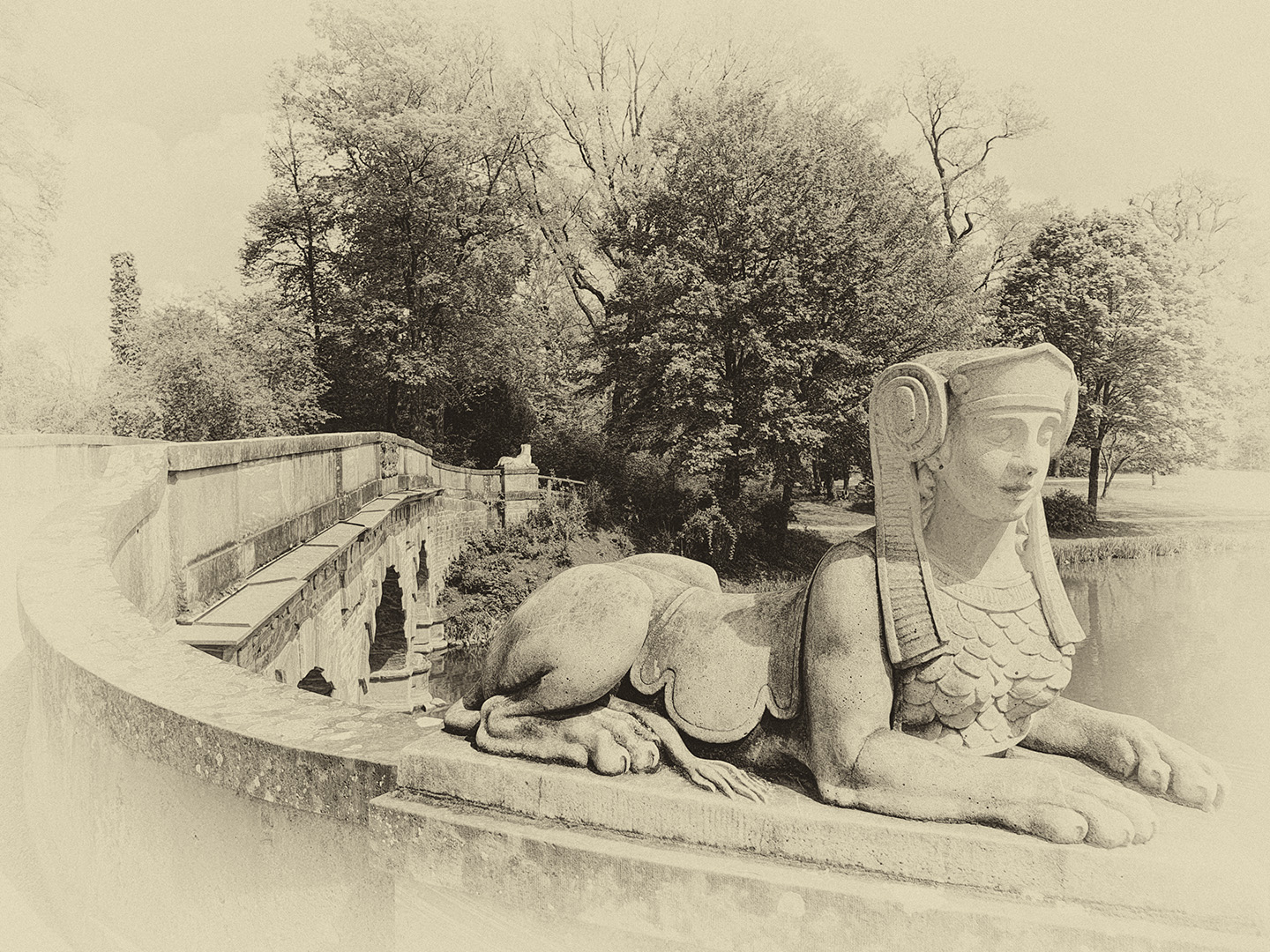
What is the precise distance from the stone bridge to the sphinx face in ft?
2.89

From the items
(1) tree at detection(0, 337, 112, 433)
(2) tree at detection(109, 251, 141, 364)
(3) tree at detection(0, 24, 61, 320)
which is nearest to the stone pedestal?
(1) tree at detection(0, 337, 112, 433)

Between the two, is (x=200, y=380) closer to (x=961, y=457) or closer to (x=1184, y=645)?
(x=961, y=457)

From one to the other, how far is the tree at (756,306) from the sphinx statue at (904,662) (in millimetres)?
17997

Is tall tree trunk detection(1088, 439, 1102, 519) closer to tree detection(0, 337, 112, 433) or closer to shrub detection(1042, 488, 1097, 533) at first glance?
shrub detection(1042, 488, 1097, 533)

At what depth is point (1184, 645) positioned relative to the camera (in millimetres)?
15859

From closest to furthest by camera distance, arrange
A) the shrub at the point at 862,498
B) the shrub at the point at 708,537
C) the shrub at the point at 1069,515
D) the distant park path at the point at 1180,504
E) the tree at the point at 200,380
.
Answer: the tree at the point at 200,380 → the distant park path at the point at 1180,504 → the shrub at the point at 708,537 → the shrub at the point at 1069,515 → the shrub at the point at 862,498

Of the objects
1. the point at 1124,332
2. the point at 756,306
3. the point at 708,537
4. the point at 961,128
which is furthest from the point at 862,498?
the point at 961,128

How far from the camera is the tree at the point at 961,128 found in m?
26.9

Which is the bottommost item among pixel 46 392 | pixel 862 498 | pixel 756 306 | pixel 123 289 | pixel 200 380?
pixel 862 498

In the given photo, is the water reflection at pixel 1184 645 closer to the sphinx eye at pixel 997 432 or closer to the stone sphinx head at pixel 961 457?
the stone sphinx head at pixel 961 457

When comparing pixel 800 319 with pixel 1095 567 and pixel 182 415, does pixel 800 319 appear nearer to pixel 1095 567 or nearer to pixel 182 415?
pixel 1095 567

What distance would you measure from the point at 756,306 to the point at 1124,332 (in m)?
10.2

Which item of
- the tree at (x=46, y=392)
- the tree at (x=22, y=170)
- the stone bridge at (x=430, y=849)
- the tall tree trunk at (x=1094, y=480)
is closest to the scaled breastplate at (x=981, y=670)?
the stone bridge at (x=430, y=849)

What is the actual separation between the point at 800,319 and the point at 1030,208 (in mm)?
12360
